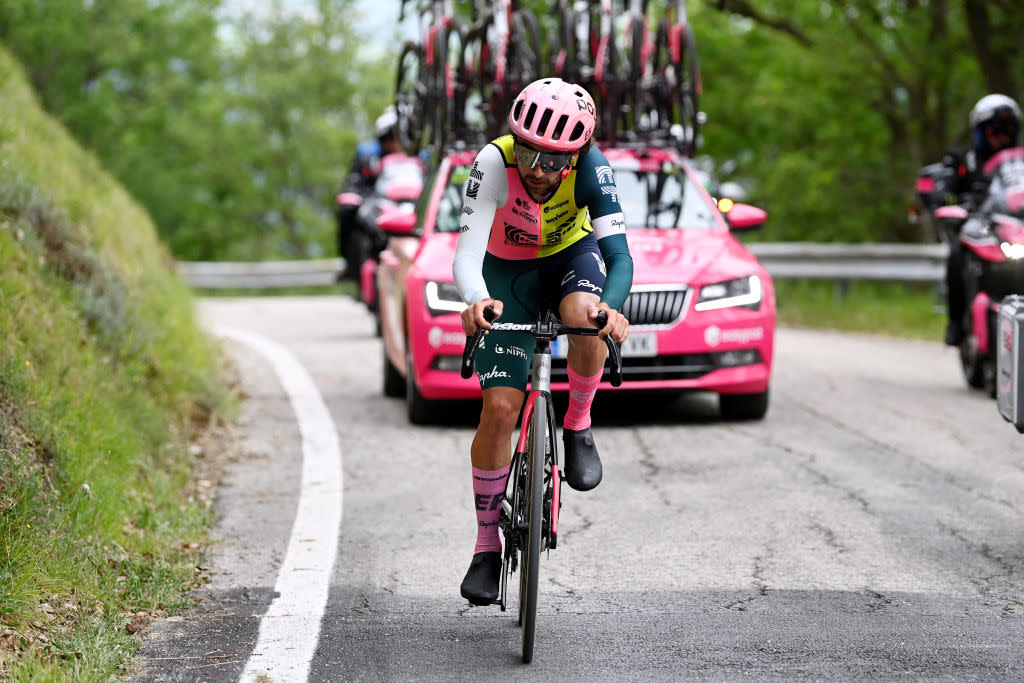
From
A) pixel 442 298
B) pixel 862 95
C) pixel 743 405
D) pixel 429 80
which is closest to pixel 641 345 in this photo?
pixel 743 405

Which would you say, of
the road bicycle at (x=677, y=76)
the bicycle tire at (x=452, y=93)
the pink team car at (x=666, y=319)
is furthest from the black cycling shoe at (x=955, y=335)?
the bicycle tire at (x=452, y=93)

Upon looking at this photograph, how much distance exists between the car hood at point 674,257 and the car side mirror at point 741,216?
0.39 ft

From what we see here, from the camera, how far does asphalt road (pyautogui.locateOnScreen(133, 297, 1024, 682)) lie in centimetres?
482

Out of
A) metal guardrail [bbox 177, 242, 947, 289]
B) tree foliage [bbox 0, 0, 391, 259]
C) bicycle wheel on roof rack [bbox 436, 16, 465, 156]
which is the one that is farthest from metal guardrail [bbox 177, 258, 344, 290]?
bicycle wheel on roof rack [bbox 436, 16, 465, 156]

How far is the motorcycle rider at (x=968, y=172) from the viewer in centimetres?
1091

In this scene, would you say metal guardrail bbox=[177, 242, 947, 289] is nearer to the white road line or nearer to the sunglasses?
the white road line

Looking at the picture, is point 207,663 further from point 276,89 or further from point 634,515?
point 276,89

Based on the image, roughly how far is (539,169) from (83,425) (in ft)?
9.22

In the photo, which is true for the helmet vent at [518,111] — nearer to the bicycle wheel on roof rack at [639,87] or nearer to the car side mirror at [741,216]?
the car side mirror at [741,216]

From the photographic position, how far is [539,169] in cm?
505

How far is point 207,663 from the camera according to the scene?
4.84 meters

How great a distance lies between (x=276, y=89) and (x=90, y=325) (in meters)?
45.7

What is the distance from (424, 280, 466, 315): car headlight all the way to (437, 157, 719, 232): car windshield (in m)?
0.81

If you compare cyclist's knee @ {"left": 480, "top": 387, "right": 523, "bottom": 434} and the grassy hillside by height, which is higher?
cyclist's knee @ {"left": 480, "top": 387, "right": 523, "bottom": 434}
